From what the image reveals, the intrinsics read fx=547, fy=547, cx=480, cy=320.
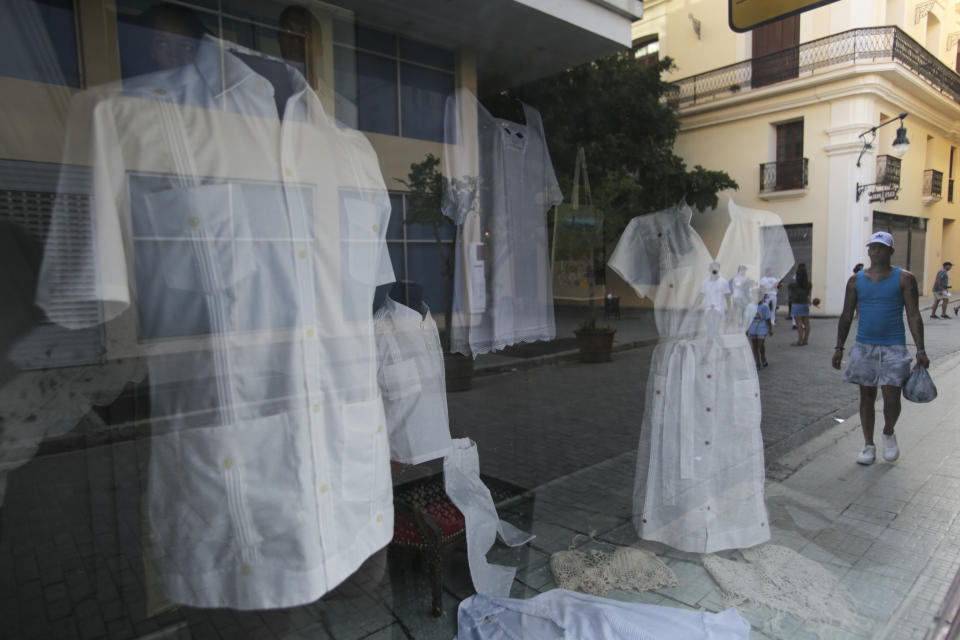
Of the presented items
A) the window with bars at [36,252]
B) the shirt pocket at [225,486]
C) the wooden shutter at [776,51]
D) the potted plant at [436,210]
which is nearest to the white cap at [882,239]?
the wooden shutter at [776,51]

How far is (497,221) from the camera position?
2.97 metres

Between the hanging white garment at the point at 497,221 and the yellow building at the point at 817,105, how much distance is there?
3.14 feet

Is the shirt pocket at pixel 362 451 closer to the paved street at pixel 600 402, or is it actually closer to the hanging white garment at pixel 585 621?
the hanging white garment at pixel 585 621

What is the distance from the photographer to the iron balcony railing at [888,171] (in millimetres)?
3609

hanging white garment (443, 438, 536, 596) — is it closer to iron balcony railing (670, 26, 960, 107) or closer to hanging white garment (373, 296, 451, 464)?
hanging white garment (373, 296, 451, 464)

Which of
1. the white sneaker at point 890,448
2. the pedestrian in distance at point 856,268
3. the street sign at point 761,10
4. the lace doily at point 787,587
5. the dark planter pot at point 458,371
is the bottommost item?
the lace doily at point 787,587

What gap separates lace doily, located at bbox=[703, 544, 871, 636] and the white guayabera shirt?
69.9 inches

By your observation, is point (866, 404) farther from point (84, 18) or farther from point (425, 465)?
point (84, 18)

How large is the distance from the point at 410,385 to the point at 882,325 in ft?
10.3

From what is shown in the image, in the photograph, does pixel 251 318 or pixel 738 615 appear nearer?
pixel 251 318

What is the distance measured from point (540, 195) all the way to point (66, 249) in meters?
2.36

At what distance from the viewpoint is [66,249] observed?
1321 millimetres

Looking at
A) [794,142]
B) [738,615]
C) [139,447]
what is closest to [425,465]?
[139,447]

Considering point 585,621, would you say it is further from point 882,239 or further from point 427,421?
point 882,239
